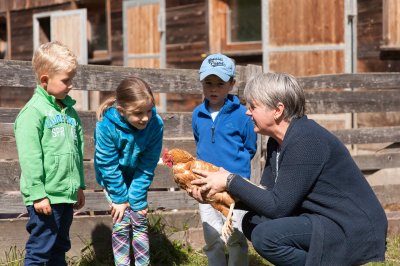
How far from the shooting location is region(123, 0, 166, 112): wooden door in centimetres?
1202

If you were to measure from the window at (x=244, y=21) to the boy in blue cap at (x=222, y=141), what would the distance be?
19.7 feet

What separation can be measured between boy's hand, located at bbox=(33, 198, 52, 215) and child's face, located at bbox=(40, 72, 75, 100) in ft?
1.92

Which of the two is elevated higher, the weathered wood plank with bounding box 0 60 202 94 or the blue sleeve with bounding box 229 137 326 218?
the weathered wood plank with bounding box 0 60 202 94

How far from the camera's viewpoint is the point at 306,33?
9711 millimetres

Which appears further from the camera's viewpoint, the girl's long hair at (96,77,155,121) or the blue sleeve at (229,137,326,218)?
the girl's long hair at (96,77,155,121)

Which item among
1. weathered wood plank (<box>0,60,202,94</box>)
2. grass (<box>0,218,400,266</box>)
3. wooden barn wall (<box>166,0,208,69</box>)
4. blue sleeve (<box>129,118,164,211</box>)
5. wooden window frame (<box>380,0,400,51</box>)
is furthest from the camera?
wooden barn wall (<box>166,0,208,69</box>)

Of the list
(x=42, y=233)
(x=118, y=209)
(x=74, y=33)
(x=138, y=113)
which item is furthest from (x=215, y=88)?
(x=74, y=33)

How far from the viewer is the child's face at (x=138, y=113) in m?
4.29

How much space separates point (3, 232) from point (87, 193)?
0.67m

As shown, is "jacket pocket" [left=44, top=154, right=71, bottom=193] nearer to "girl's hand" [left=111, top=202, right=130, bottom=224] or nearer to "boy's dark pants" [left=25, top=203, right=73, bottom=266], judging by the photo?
"boy's dark pants" [left=25, top=203, right=73, bottom=266]

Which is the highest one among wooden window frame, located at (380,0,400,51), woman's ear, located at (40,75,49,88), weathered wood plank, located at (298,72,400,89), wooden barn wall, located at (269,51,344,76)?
wooden window frame, located at (380,0,400,51)

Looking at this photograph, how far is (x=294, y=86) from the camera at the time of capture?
3.71 meters

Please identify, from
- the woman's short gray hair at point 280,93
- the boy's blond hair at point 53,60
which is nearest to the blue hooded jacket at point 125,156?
the boy's blond hair at point 53,60

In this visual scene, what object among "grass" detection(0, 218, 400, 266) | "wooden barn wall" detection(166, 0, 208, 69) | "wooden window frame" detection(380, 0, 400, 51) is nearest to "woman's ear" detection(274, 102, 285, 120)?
"grass" detection(0, 218, 400, 266)
